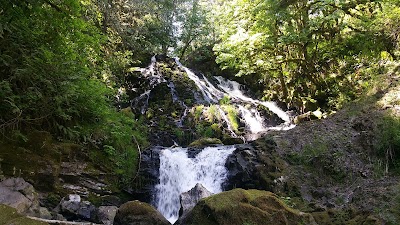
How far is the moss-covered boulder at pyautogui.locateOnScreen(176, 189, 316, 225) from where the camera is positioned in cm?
530

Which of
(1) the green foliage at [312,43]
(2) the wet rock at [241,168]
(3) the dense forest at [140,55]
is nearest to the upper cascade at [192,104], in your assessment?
(3) the dense forest at [140,55]

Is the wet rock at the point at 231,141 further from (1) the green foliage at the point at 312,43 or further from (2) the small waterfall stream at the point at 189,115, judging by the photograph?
(1) the green foliage at the point at 312,43

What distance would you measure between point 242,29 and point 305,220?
10717 mm

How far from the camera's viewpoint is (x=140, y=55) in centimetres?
2053

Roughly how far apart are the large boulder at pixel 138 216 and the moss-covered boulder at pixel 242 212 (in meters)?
0.50

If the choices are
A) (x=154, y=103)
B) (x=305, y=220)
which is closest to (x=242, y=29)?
(x=154, y=103)

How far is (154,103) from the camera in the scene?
54.0 feet

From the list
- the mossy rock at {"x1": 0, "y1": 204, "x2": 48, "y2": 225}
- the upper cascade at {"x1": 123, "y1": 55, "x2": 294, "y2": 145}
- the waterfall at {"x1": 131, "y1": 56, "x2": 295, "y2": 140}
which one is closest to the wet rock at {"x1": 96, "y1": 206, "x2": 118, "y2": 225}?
the mossy rock at {"x1": 0, "y1": 204, "x2": 48, "y2": 225}

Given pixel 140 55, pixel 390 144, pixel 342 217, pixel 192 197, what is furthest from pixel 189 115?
pixel 342 217

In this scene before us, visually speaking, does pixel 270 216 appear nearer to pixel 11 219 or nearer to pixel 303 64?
pixel 11 219

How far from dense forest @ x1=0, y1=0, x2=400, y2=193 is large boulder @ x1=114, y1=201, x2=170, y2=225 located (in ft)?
7.48

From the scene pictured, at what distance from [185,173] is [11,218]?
21.3ft

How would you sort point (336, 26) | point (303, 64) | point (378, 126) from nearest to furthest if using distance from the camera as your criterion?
point (378, 126)
point (336, 26)
point (303, 64)

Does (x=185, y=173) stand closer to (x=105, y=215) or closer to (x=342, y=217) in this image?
(x=105, y=215)
